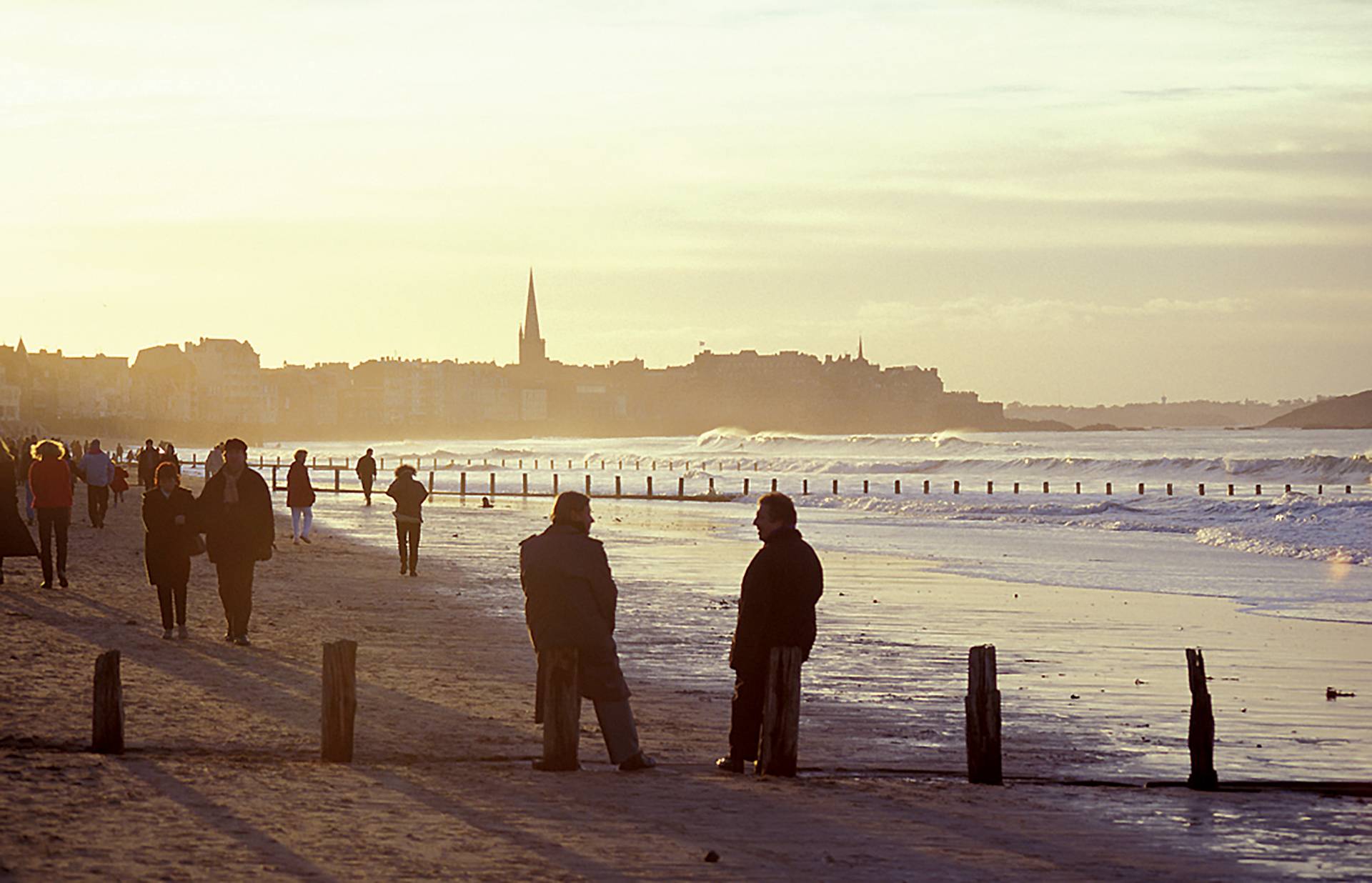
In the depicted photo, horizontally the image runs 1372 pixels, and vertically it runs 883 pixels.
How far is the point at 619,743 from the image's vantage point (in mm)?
9383

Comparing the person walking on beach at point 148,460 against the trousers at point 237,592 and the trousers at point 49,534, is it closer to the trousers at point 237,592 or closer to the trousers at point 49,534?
the trousers at point 49,534

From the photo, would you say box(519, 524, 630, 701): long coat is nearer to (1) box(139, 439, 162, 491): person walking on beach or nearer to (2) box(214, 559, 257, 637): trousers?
(2) box(214, 559, 257, 637): trousers

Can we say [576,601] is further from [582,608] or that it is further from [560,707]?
[560,707]

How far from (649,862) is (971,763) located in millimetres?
2711

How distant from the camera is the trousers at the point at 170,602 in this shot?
15211mm

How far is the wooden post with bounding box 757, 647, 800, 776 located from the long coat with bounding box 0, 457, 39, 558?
34.6ft

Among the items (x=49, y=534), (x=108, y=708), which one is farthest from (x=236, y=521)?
(x=49, y=534)

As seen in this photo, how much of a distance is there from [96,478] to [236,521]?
17966mm

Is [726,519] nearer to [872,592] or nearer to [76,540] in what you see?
[76,540]

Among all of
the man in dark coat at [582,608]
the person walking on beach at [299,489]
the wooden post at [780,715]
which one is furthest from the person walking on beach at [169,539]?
the person walking on beach at [299,489]

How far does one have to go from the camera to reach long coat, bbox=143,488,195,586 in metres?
14.9

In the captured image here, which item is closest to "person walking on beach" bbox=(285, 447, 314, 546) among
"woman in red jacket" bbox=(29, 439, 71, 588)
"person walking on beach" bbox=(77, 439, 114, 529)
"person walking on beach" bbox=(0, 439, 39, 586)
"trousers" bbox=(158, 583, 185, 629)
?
"person walking on beach" bbox=(77, 439, 114, 529)

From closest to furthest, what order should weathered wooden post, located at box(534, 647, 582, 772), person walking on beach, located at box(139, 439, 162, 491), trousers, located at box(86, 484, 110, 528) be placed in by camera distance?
weathered wooden post, located at box(534, 647, 582, 772)
trousers, located at box(86, 484, 110, 528)
person walking on beach, located at box(139, 439, 162, 491)

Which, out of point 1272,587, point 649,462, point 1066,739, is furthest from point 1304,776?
point 649,462
